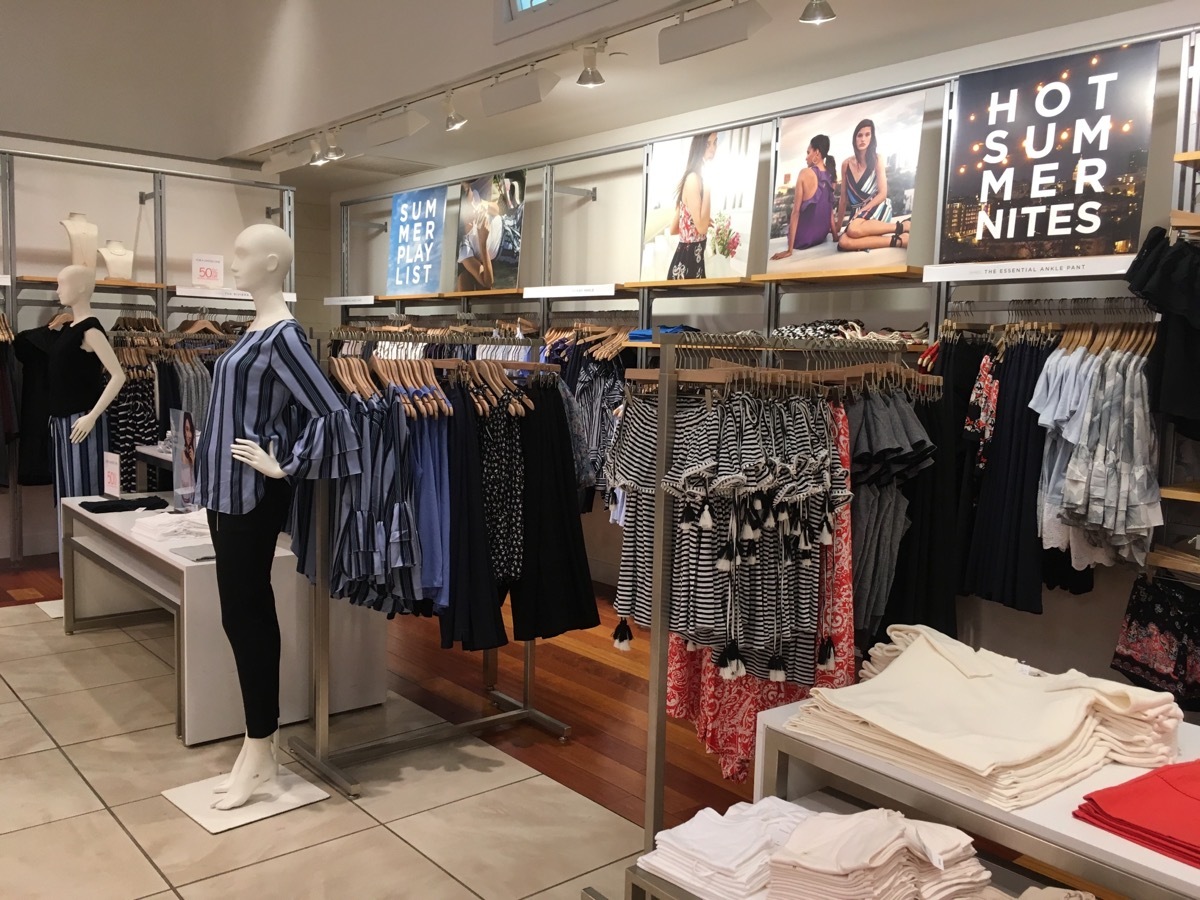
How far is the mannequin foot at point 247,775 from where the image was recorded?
3.13 m

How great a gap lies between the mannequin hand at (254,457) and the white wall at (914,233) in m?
3.09

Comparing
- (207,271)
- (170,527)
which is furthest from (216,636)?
(207,271)

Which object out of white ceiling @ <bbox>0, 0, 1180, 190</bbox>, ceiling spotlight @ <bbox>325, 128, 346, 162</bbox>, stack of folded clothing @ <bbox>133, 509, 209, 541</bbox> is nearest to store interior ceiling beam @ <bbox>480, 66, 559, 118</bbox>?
white ceiling @ <bbox>0, 0, 1180, 190</bbox>

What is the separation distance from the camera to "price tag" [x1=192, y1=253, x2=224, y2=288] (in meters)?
7.03

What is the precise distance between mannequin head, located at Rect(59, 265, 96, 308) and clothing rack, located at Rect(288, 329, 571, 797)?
210 centimetres

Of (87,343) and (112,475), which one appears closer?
(112,475)

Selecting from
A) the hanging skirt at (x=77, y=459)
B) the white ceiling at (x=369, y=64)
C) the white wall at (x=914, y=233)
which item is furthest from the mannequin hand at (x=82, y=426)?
the white wall at (x=914, y=233)

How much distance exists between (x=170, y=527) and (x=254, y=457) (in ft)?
5.15

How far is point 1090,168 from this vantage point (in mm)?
3879

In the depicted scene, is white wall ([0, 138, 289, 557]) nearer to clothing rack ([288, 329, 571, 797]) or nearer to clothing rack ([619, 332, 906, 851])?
clothing rack ([288, 329, 571, 797])

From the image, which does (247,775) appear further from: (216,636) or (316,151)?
(316,151)

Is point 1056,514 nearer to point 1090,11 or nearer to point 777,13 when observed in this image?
point 1090,11

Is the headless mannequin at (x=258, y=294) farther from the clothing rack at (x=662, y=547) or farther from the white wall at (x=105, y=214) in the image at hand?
the white wall at (x=105, y=214)

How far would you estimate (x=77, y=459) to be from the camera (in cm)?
578
